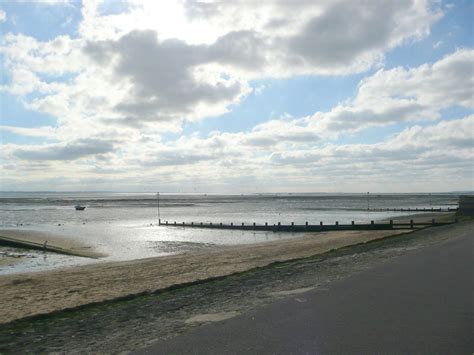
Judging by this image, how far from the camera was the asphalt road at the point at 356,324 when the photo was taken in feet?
19.0

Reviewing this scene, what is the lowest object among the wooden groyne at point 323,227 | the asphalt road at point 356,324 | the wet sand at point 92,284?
the wooden groyne at point 323,227

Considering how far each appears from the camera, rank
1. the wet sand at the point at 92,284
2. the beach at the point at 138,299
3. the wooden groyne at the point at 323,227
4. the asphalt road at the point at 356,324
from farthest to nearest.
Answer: the wooden groyne at the point at 323,227 → the wet sand at the point at 92,284 → the beach at the point at 138,299 → the asphalt road at the point at 356,324

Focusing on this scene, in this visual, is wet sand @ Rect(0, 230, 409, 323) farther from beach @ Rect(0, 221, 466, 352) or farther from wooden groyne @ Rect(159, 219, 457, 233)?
wooden groyne @ Rect(159, 219, 457, 233)

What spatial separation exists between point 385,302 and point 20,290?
12.2 meters

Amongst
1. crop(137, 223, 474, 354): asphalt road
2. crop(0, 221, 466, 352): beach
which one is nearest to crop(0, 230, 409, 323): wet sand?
crop(0, 221, 466, 352): beach

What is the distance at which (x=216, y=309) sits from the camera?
27.8 ft

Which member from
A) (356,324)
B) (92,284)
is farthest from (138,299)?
(356,324)

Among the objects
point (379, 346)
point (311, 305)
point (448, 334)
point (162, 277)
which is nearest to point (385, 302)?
point (311, 305)

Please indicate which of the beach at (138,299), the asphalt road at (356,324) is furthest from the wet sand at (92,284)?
the asphalt road at (356,324)

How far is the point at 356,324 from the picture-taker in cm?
681

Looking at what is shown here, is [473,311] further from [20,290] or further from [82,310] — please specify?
[20,290]

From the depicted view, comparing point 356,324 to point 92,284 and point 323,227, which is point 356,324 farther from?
point 323,227

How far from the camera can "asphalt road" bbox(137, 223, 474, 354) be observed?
19.0 feet

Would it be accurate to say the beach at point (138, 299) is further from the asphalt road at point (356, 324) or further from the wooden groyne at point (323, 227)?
the wooden groyne at point (323, 227)
